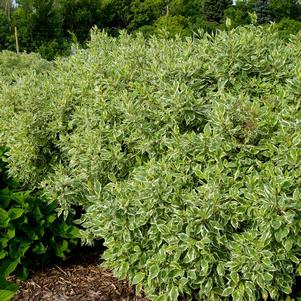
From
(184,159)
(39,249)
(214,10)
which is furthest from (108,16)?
(184,159)

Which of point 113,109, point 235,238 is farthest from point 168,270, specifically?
point 113,109

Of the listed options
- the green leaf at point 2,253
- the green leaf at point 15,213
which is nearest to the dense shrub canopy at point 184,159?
the green leaf at point 15,213

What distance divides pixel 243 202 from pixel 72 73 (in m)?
1.90

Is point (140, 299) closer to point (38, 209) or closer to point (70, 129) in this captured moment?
point (38, 209)

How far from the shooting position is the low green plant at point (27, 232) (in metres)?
3.03

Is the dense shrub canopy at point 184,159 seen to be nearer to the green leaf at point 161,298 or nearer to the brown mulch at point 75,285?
the green leaf at point 161,298

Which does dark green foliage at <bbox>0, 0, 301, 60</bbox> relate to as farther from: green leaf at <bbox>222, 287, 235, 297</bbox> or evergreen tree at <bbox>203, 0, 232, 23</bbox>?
green leaf at <bbox>222, 287, 235, 297</bbox>

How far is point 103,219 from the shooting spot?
2840 mm

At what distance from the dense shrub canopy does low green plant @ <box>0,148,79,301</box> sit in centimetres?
14

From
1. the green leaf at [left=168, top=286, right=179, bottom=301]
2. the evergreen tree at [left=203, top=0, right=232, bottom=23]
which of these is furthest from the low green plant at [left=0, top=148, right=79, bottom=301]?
the evergreen tree at [left=203, top=0, right=232, bottom=23]

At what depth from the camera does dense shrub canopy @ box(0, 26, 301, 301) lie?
2559mm

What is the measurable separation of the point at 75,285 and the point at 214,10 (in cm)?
2930

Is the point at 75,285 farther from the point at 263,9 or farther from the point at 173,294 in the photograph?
the point at 263,9

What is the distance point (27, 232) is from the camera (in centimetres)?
314
